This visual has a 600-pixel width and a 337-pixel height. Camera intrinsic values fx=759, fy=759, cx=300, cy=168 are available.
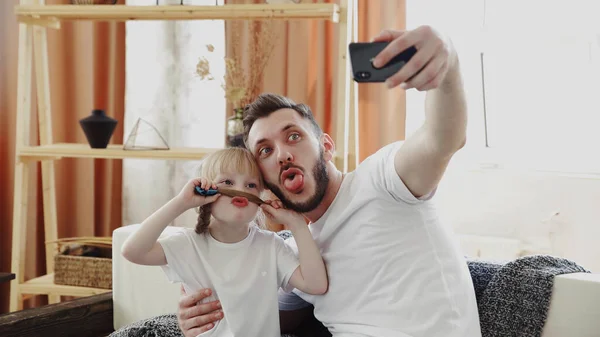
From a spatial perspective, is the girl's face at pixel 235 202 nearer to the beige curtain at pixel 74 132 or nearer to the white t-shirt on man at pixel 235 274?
the white t-shirt on man at pixel 235 274

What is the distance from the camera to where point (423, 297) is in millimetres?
1471

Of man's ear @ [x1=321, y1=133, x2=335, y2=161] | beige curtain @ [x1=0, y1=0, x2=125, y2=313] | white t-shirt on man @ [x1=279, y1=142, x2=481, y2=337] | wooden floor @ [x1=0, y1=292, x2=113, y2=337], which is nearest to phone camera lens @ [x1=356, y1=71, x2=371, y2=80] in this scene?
white t-shirt on man @ [x1=279, y1=142, x2=481, y2=337]

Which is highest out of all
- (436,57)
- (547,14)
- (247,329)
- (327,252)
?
(547,14)

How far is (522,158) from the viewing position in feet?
9.93

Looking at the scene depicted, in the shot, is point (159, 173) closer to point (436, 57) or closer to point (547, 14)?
point (547, 14)

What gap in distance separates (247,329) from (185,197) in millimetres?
320

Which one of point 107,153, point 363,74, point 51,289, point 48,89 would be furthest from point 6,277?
point 363,74

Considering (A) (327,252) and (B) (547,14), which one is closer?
(A) (327,252)

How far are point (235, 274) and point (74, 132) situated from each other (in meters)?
2.01

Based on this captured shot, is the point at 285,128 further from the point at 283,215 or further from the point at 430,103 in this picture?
the point at 430,103

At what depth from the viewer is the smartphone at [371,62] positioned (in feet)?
3.40

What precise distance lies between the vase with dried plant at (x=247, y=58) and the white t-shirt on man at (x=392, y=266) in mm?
1405

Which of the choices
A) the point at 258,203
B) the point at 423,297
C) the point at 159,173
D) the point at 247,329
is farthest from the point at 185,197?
the point at 159,173

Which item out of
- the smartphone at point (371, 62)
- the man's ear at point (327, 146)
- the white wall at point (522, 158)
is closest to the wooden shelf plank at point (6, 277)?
the man's ear at point (327, 146)
